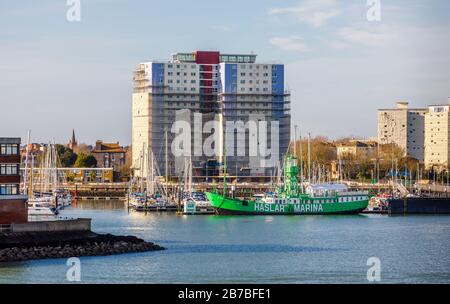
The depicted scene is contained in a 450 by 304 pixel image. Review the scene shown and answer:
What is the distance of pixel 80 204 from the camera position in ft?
277

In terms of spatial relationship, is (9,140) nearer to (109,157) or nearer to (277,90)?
(277,90)

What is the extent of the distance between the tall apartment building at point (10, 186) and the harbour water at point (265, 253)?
2744 mm

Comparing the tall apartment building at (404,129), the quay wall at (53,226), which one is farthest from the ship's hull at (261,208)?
the tall apartment building at (404,129)

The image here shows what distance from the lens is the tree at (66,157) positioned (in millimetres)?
116113

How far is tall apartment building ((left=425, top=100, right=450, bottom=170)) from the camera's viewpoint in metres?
130

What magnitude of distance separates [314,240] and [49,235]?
13.1m

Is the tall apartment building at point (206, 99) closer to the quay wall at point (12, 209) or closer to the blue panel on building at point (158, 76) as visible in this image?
the blue panel on building at point (158, 76)

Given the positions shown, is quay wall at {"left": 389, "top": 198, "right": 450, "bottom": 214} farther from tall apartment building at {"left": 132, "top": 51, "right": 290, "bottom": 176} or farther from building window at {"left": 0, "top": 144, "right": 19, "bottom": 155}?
building window at {"left": 0, "top": 144, "right": 19, "bottom": 155}

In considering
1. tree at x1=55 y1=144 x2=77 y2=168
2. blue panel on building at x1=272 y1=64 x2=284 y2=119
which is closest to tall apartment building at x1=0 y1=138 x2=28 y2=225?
blue panel on building at x1=272 y1=64 x2=284 y2=119

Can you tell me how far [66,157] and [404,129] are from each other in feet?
131

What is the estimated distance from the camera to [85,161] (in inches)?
4456

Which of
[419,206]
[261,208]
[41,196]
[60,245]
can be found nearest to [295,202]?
[261,208]
